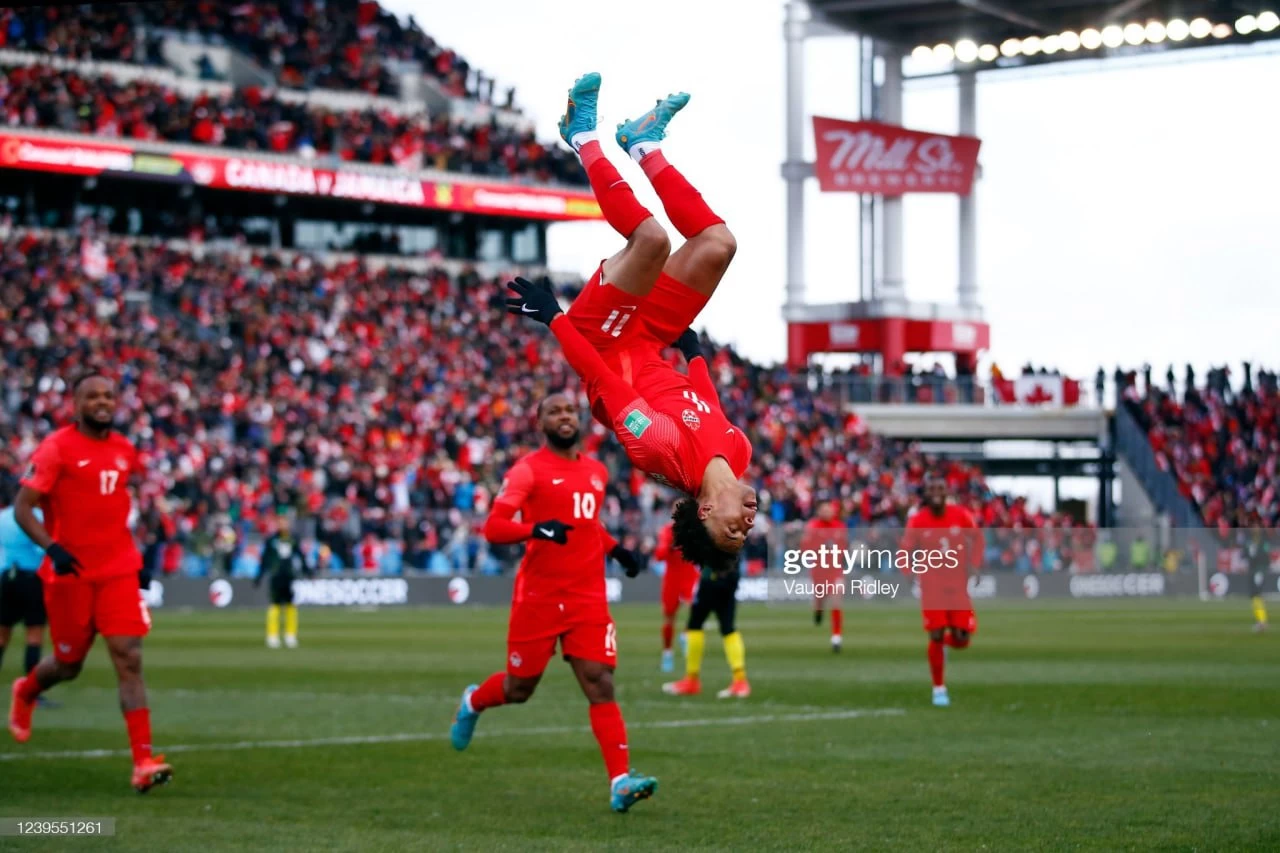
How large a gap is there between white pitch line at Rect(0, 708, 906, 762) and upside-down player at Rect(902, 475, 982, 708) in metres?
0.83

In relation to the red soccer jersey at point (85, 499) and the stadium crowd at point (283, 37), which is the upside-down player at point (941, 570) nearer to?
the red soccer jersey at point (85, 499)

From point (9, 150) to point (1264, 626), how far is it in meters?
34.1

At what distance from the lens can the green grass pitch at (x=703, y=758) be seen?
10.6 meters

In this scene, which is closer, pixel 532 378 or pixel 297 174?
pixel 532 378

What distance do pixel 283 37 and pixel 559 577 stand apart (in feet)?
156

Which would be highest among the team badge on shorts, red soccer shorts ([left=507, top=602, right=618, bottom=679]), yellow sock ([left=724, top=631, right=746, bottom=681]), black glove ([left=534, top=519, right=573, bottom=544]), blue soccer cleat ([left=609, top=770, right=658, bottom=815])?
the team badge on shorts

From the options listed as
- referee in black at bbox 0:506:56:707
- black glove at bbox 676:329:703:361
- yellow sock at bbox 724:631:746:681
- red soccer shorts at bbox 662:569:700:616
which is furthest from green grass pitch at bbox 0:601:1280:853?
black glove at bbox 676:329:703:361

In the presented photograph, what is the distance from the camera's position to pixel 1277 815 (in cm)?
1095

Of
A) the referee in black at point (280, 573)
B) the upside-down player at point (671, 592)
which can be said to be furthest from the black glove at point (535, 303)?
the referee in black at point (280, 573)

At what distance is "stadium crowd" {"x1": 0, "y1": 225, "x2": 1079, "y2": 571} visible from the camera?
4025 cm

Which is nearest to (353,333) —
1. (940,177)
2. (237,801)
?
(940,177)

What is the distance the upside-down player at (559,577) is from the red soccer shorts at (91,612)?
237 centimetres

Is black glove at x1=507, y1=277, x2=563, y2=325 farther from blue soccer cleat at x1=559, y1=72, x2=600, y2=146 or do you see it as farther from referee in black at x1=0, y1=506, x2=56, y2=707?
referee in black at x1=0, y1=506, x2=56, y2=707

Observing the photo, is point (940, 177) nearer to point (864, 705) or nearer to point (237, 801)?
point (864, 705)
